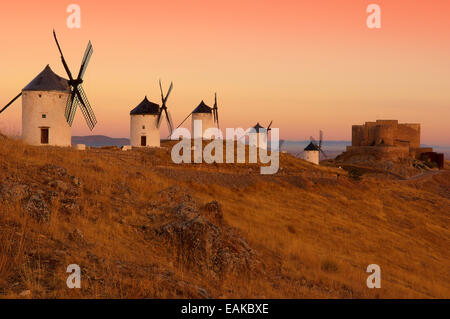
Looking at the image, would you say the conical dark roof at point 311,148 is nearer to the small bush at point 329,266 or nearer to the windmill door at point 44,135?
the windmill door at point 44,135

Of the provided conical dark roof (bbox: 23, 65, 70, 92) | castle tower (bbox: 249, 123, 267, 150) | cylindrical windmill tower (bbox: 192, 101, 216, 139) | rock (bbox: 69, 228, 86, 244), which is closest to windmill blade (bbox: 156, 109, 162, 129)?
cylindrical windmill tower (bbox: 192, 101, 216, 139)

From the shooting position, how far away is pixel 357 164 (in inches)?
2756

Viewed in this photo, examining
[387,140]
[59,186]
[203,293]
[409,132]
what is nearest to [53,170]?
[59,186]

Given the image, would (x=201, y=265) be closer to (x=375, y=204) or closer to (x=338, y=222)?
(x=338, y=222)

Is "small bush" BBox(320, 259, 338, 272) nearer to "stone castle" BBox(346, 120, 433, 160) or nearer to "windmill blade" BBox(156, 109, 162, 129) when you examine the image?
"windmill blade" BBox(156, 109, 162, 129)

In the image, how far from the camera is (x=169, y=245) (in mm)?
10672

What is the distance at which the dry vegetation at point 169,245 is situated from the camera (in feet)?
26.6

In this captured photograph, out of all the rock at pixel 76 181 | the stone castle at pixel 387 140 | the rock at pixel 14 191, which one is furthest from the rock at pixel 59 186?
the stone castle at pixel 387 140

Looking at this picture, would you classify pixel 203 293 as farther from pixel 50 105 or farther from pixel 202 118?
pixel 202 118

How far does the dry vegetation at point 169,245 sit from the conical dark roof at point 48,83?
17.3 meters

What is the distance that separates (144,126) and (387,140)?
47.5m

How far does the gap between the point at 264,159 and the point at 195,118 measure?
11.9 m

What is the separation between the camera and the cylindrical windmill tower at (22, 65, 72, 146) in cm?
3334
